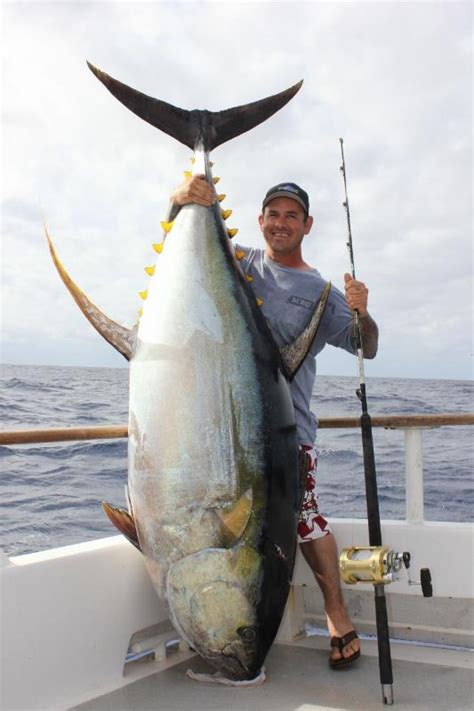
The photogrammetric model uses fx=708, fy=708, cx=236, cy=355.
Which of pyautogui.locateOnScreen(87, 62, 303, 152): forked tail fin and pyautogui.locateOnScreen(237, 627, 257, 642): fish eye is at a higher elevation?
pyautogui.locateOnScreen(87, 62, 303, 152): forked tail fin

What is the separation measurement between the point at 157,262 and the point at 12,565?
1.01 m

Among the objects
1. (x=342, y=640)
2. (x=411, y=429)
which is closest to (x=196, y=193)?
(x=411, y=429)

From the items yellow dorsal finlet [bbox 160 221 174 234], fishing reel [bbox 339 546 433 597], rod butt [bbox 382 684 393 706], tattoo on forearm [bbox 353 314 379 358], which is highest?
yellow dorsal finlet [bbox 160 221 174 234]

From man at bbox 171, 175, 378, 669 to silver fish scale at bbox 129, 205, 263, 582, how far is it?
0.47m

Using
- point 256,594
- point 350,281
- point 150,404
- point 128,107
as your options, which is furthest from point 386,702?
point 128,107

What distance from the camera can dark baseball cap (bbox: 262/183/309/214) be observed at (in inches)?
105

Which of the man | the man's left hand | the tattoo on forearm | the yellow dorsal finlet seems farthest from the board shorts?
the yellow dorsal finlet

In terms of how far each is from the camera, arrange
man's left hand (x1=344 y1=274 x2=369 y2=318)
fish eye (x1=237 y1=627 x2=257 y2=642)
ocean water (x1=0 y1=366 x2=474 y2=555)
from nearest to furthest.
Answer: fish eye (x1=237 y1=627 x2=257 y2=642), man's left hand (x1=344 y1=274 x2=369 y2=318), ocean water (x1=0 y1=366 x2=474 y2=555)

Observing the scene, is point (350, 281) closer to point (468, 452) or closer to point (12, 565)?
point (12, 565)

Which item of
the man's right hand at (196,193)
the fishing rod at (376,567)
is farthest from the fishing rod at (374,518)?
the man's right hand at (196,193)

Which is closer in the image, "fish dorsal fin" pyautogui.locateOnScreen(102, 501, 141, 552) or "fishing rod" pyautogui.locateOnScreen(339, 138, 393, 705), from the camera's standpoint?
"fish dorsal fin" pyautogui.locateOnScreen(102, 501, 141, 552)

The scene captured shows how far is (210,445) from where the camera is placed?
193cm

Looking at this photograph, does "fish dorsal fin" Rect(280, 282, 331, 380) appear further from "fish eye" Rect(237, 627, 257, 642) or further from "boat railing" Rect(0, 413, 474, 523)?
"fish eye" Rect(237, 627, 257, 642)

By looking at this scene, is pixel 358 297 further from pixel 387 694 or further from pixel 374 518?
pixel 387 694
